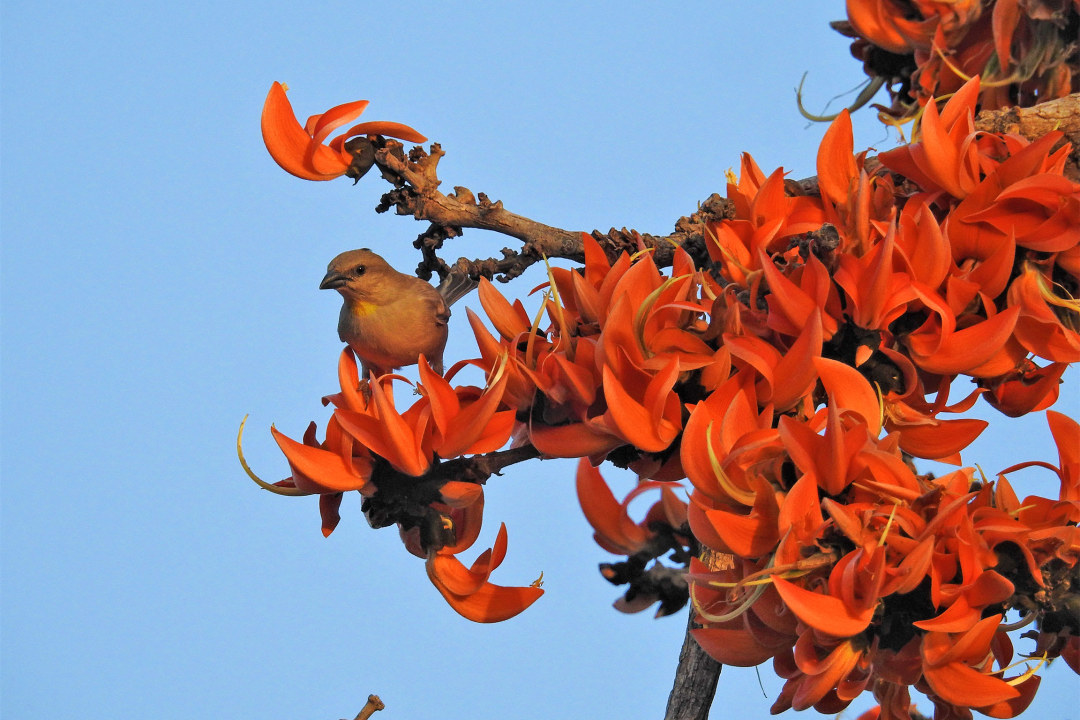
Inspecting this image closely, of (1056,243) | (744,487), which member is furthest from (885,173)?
(744,487)

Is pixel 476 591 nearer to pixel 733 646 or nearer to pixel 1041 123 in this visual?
pixel 733 646

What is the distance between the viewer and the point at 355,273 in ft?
1.66

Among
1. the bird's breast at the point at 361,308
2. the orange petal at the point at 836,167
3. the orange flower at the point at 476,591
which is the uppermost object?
the orange petal at the point at 836,167

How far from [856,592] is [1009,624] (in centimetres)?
12

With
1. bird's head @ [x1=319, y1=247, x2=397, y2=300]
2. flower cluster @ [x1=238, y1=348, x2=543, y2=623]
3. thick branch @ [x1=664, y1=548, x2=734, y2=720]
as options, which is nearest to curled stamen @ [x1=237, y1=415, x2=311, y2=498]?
flower cluster @ [x1=238, y1=348, x2=543, y2=623]

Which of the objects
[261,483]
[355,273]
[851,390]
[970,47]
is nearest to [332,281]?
[355,273]

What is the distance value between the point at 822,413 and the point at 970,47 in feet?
1.18

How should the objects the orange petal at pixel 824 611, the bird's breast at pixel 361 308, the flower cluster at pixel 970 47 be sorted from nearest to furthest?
the orange petal at pixel 824 611 < the bird's breast at pixel 361 308 < the flower cluster at pixel 970 47

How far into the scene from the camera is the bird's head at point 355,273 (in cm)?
49

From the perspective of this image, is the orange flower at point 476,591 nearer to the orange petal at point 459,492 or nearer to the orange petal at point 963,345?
the orange petal at point 459,492

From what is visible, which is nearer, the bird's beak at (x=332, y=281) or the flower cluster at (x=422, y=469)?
the flower cluster at (x=422, y=469)

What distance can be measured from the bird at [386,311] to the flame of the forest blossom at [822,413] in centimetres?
4

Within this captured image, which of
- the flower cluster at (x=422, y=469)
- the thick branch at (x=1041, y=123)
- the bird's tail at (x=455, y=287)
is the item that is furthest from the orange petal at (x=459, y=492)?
the thick branch at (x=1041, y=123)

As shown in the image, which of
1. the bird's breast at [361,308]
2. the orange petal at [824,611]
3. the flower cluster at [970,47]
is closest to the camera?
the orange petal at [824,611]
